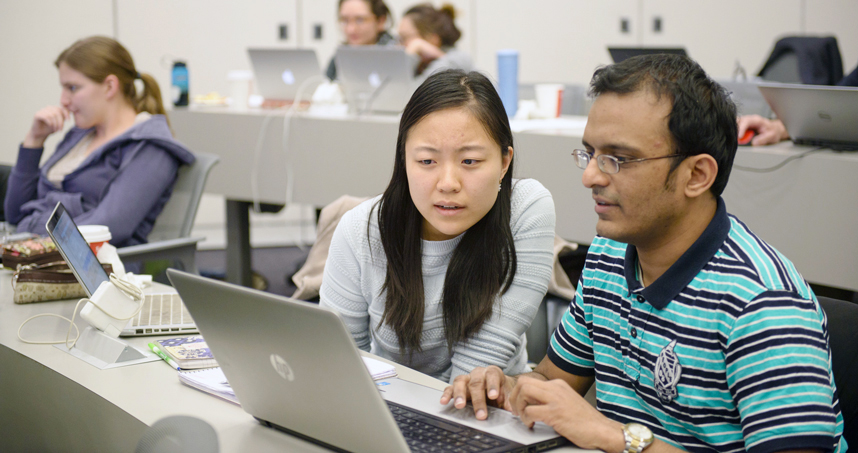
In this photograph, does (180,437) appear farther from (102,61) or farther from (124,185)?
(102,61)

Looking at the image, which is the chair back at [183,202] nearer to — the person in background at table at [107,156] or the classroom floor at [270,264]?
the person in background at table at [107,156]

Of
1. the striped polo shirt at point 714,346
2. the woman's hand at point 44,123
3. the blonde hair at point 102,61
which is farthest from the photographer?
the woman's hand at point 44,123

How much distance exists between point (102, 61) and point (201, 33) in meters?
2.48

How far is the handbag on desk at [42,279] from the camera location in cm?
154

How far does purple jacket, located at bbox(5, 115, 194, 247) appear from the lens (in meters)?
2.19

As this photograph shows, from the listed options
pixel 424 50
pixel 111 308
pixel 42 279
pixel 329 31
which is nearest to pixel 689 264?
pixel 111 308

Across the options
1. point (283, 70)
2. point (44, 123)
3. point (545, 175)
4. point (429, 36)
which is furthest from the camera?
point (429, 36)

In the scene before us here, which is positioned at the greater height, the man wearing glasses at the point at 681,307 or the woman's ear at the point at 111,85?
the woman's ear at the point at 111,85

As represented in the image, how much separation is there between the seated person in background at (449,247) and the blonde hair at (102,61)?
132cm

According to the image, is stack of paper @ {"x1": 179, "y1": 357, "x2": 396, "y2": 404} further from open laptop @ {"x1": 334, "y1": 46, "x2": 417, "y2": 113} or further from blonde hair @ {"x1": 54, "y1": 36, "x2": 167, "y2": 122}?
open laptop @ {"x1": 334, "y1": 46, "x2": 417, "y2": 113}

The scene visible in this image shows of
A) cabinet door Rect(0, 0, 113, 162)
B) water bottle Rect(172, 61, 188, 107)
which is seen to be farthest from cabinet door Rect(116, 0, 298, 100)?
water bottle Rect(172, 61, 188, 107)

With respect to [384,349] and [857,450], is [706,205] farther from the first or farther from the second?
[384,349]

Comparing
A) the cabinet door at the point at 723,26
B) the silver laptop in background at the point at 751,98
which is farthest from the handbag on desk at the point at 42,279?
the cabinet door at the point at 723,26

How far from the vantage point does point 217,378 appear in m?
1.11
